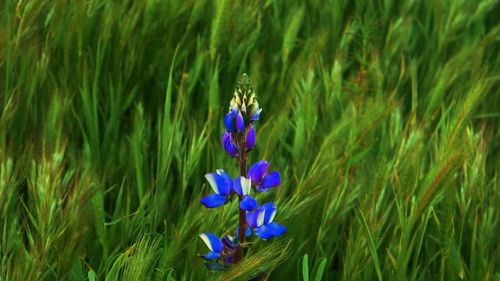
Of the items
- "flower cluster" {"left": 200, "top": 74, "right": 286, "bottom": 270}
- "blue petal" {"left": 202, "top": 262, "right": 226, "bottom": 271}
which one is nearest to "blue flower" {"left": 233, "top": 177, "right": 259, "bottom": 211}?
"flower cluster" {"left": 200, "top": 74, "right": 286, "bottom": 270}

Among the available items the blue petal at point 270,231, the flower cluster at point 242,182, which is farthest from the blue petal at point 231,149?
the blue petal at point 270,231

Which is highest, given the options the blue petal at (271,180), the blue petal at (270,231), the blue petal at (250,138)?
the blue petal at (250,138)

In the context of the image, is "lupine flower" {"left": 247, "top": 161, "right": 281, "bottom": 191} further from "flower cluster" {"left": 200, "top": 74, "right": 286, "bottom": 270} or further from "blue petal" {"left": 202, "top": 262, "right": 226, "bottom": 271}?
"blue petal" {"left": 202, "top": 262, "right": 226, "bottom": 271}

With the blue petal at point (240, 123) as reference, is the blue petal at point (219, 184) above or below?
below

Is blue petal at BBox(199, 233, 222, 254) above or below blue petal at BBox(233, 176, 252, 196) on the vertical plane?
below

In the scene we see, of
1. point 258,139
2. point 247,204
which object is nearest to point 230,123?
point 247,204

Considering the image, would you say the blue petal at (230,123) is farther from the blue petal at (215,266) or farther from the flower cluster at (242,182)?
the blue petal at (215,266)

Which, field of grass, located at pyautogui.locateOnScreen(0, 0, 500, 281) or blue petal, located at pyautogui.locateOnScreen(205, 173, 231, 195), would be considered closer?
blue petal, located at pyautogui.locateOnScreen(205, 173, 231, 195)

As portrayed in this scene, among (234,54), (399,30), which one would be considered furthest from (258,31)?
(399,30)
